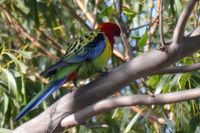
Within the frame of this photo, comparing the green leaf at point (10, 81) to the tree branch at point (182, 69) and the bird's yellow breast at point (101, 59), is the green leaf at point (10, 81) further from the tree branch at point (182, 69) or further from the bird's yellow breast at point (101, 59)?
the tree branch at point (182, 69)

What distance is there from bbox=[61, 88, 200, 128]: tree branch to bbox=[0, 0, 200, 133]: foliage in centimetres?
71

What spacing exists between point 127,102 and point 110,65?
6.55 feet

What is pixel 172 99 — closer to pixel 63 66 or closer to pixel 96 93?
pixel 96 93

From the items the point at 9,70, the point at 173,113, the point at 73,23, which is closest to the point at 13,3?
the point at 73,23

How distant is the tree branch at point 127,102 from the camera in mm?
1662

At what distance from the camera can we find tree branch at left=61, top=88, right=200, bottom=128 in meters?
1.66

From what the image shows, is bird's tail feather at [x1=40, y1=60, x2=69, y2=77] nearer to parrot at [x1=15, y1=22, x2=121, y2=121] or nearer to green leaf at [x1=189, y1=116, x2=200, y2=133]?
parrot at [x1=15, y1=22, x2=121, y2=121]

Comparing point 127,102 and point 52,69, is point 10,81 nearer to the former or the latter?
point 52,69

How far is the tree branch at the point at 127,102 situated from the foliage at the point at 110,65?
0.71 metres

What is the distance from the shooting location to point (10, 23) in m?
→ 3.59

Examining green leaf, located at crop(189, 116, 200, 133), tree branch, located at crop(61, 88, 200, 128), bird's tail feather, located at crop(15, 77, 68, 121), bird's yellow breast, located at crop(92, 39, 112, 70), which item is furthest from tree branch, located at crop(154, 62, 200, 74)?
green leaf, located at crop(189, 116, 200, 133)

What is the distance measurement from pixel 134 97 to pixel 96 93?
0.13m

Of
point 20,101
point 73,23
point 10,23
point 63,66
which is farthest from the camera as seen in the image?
point 73,23

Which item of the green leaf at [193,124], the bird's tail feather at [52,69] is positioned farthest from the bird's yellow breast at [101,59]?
the green leaf at [193,124]
